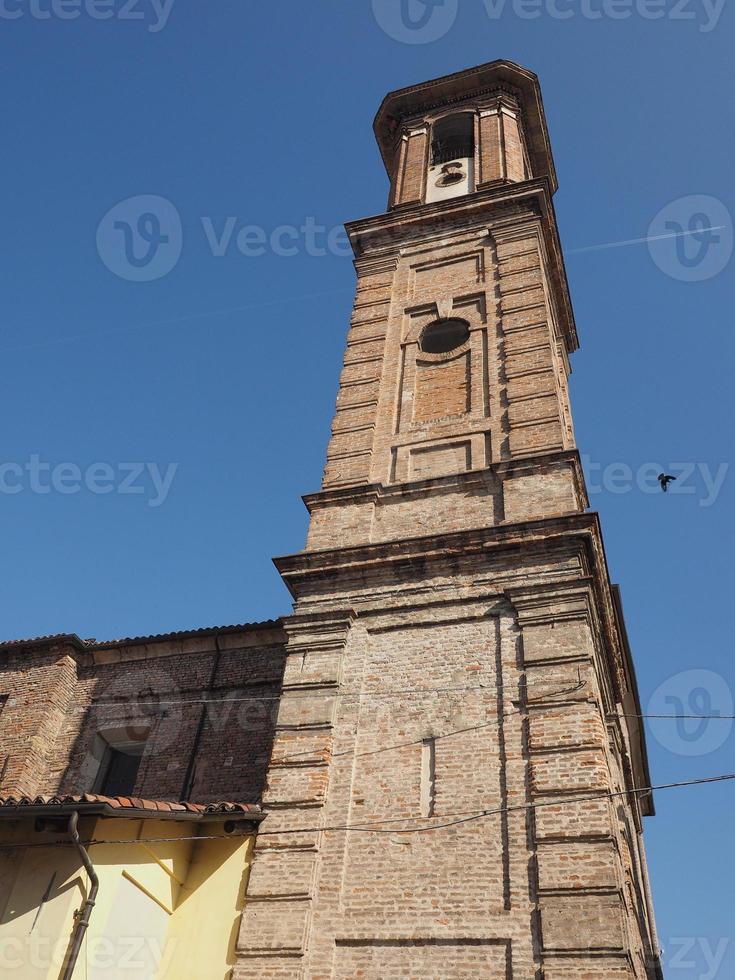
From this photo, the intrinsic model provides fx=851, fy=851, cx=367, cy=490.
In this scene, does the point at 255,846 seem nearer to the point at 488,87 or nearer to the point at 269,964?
the point at 269,964

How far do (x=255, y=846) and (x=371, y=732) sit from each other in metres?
1.83

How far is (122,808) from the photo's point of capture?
346 inches

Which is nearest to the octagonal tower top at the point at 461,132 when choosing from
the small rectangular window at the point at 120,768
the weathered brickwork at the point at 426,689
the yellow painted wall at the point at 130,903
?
the weathered brickwork at the point at 426,689

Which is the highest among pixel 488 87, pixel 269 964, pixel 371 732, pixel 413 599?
pixel 488 87

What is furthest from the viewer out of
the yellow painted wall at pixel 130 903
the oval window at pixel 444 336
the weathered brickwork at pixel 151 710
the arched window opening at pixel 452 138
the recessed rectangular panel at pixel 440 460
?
the arched window opening at pixel 452 138

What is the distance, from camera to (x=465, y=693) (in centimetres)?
1012

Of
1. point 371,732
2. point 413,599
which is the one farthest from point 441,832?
point 413,599

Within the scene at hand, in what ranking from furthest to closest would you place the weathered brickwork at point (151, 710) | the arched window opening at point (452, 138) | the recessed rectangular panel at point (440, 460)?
the arched window opening at point (452, 138) < the recessed rectangular panel at point (440, 460) < the weathered brickwork at point (151, 710)

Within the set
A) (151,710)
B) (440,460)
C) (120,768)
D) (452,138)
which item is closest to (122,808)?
(151,710)

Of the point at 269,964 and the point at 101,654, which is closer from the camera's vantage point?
the point at 269,964

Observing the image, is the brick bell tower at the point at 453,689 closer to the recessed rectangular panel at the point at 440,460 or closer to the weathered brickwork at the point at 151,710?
the recessed rectangular panel at the point at 440,460

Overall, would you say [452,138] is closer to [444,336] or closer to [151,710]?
[444,336]

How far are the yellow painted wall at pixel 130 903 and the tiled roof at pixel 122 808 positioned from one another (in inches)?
13.5

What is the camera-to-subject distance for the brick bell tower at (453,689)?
8469mm
